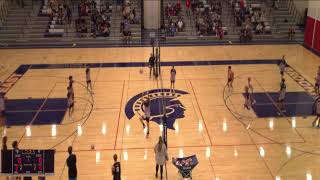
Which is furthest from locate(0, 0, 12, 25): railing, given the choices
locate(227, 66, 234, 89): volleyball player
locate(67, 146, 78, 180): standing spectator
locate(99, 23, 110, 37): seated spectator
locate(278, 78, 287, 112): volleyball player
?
locate(67, 146, 78, 180): standing spectator

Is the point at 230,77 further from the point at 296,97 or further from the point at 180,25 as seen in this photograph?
the point at 180,25

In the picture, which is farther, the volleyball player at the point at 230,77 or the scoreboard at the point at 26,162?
the volleyball player at the point at 230,77

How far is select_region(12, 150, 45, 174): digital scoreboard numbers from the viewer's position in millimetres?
10945

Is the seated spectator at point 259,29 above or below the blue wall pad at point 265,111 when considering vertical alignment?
above

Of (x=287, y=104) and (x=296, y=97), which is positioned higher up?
(x=296, y=97)

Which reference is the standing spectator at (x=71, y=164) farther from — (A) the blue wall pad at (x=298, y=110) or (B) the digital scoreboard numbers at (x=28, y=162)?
(A) the blue wall pad at (x=298, y=110)

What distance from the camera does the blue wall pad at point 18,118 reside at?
18.2 meters

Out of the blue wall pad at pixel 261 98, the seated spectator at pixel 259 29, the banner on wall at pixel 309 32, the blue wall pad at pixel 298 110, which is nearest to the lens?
the blue wall pad at pixel 298 110

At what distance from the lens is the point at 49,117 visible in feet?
61.6

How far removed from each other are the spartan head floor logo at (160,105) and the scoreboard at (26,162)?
748 centimetres

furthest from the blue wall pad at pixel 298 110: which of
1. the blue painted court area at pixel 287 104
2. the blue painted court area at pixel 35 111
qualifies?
the blue painted court area at pixel 35 111

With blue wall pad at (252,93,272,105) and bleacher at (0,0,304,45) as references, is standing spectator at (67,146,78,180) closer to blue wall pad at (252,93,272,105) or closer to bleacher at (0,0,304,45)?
blue wall pad at (252,93,272,105)

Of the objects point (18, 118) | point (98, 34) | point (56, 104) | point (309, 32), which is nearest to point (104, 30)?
point (98, 34)

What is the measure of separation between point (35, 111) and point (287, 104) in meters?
12.1
